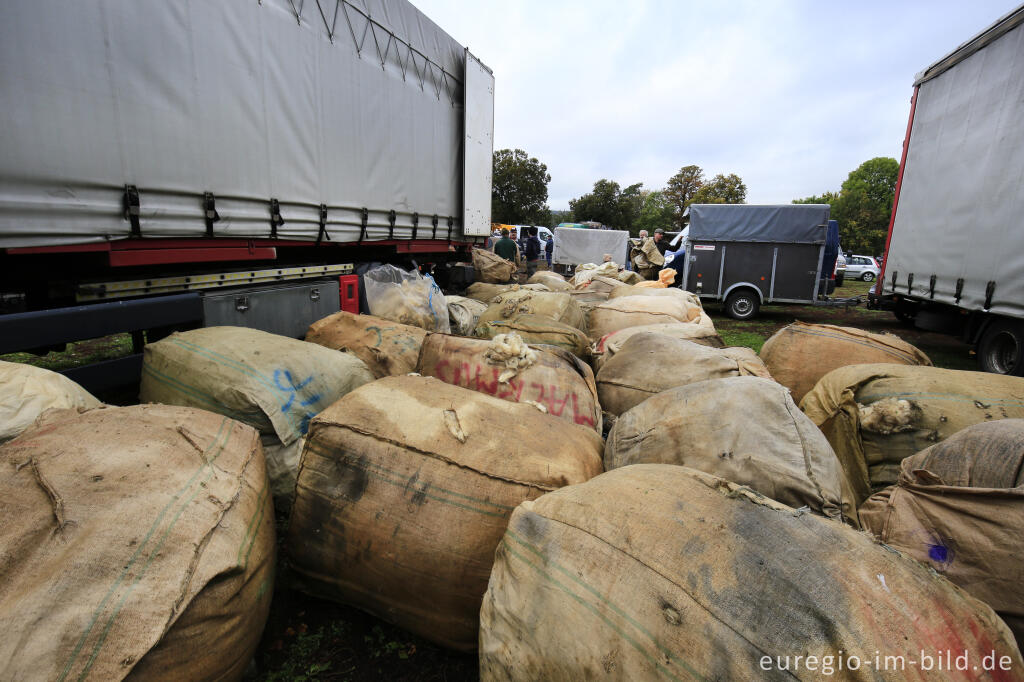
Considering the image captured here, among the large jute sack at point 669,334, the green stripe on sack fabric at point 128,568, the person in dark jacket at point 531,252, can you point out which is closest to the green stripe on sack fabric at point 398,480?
the green stripe on sack fabric at point 128,568

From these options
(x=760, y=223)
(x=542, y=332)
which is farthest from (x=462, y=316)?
(x=760, y=223)

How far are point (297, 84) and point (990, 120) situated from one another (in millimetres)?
7280

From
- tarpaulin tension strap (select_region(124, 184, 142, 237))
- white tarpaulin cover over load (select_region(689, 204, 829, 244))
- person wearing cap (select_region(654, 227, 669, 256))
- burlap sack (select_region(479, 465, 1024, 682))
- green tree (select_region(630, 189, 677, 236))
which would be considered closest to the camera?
burlap sack (select_region(479, 465, 1024, 682))

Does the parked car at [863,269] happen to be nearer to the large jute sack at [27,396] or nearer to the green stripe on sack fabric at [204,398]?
the green stripe on sack fabric at [204,398]

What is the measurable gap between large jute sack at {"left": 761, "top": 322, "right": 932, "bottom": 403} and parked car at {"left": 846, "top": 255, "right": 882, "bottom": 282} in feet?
86.0

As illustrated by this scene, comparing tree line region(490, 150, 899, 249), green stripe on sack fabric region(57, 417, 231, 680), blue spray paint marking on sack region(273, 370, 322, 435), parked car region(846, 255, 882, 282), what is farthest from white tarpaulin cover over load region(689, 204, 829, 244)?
tree line region(490, 150, 899, 249)

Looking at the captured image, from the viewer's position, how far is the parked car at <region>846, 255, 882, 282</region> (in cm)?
2419

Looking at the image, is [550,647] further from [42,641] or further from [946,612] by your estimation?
[42,641]

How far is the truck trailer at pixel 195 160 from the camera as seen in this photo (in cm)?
243

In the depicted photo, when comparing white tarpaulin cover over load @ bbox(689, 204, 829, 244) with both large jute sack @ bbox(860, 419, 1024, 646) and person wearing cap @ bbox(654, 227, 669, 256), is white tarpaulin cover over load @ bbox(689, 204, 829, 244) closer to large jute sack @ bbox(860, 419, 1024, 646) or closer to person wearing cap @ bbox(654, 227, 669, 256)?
person wearing cap @ bbox(654, 227, 669, 256)

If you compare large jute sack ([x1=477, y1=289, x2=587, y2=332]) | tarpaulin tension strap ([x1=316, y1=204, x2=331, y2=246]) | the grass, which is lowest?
the grass

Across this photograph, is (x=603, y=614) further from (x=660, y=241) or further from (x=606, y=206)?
(x=606, y=206)

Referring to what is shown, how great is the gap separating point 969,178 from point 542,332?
6069 millimetres

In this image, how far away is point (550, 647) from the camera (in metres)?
1.14
